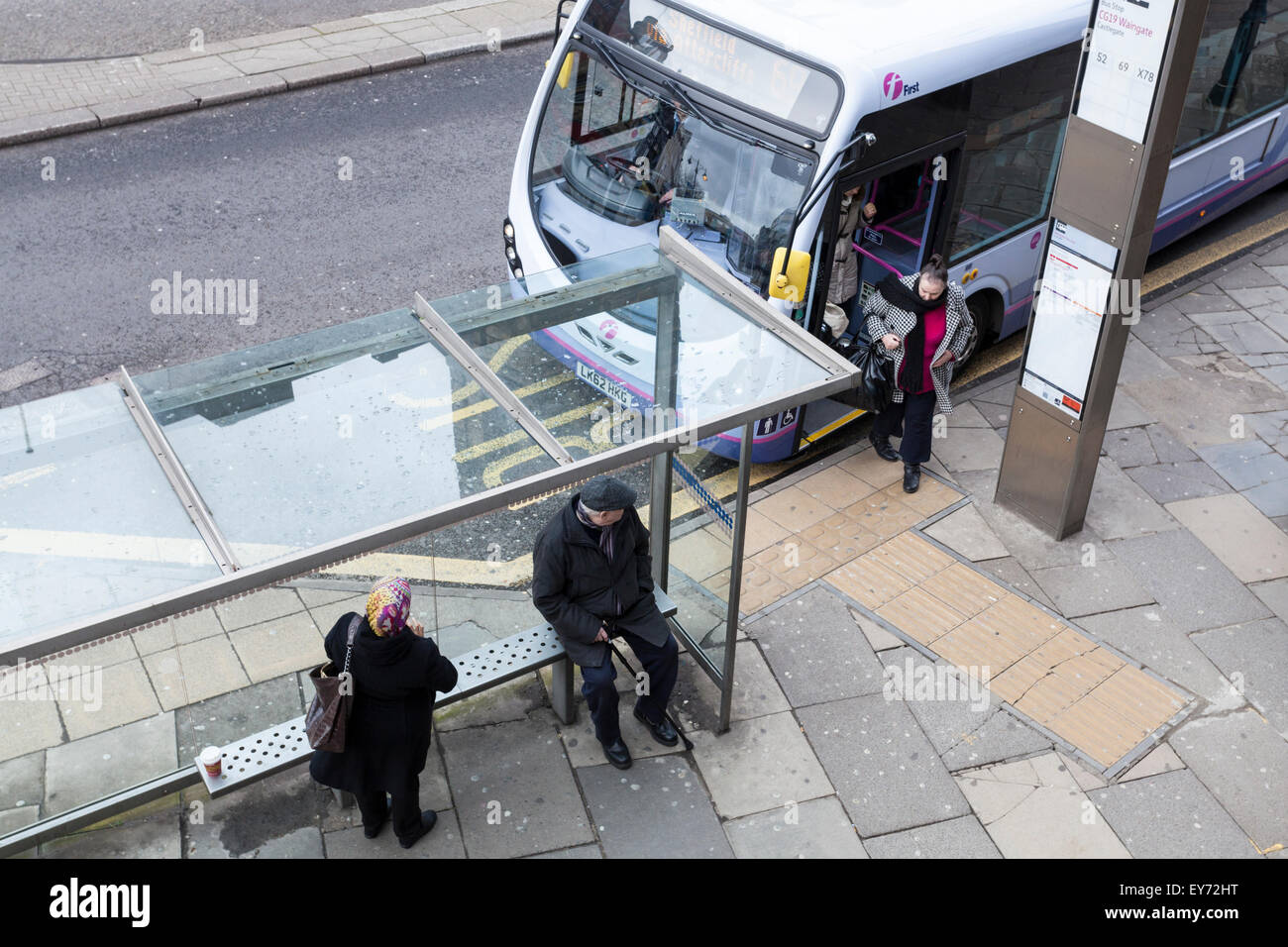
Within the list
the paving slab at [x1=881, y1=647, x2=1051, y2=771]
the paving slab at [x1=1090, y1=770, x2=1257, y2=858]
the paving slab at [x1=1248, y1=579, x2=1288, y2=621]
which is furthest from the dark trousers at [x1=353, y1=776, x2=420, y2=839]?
the paving slab at [x1=1248, y1=579, x2=1288, y2=621]

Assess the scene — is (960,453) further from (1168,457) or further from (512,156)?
(512,156)

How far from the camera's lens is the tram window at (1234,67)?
28.7 feet

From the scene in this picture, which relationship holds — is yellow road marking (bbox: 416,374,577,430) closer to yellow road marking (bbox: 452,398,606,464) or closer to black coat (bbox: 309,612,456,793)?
yellow road marking (bbox: 452,398,606,464)

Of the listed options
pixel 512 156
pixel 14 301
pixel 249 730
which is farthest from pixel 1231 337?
pixel 14 301

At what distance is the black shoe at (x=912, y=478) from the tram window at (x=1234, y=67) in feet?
11.1

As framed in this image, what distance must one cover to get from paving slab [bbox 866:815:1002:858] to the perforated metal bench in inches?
54.3

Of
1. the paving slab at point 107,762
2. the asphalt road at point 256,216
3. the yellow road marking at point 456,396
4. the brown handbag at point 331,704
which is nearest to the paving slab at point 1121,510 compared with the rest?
the yellow road marking at point 456,396

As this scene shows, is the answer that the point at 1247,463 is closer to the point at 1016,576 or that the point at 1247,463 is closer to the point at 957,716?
the point at 1016,576

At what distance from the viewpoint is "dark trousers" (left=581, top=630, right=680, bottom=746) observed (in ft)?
17.6

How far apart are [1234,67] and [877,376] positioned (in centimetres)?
419

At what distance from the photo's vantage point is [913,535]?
704 cm

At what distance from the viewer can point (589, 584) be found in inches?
208

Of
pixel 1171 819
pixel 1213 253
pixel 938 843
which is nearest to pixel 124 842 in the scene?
pixel 938 843

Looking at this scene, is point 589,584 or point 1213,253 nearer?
point 589,584
